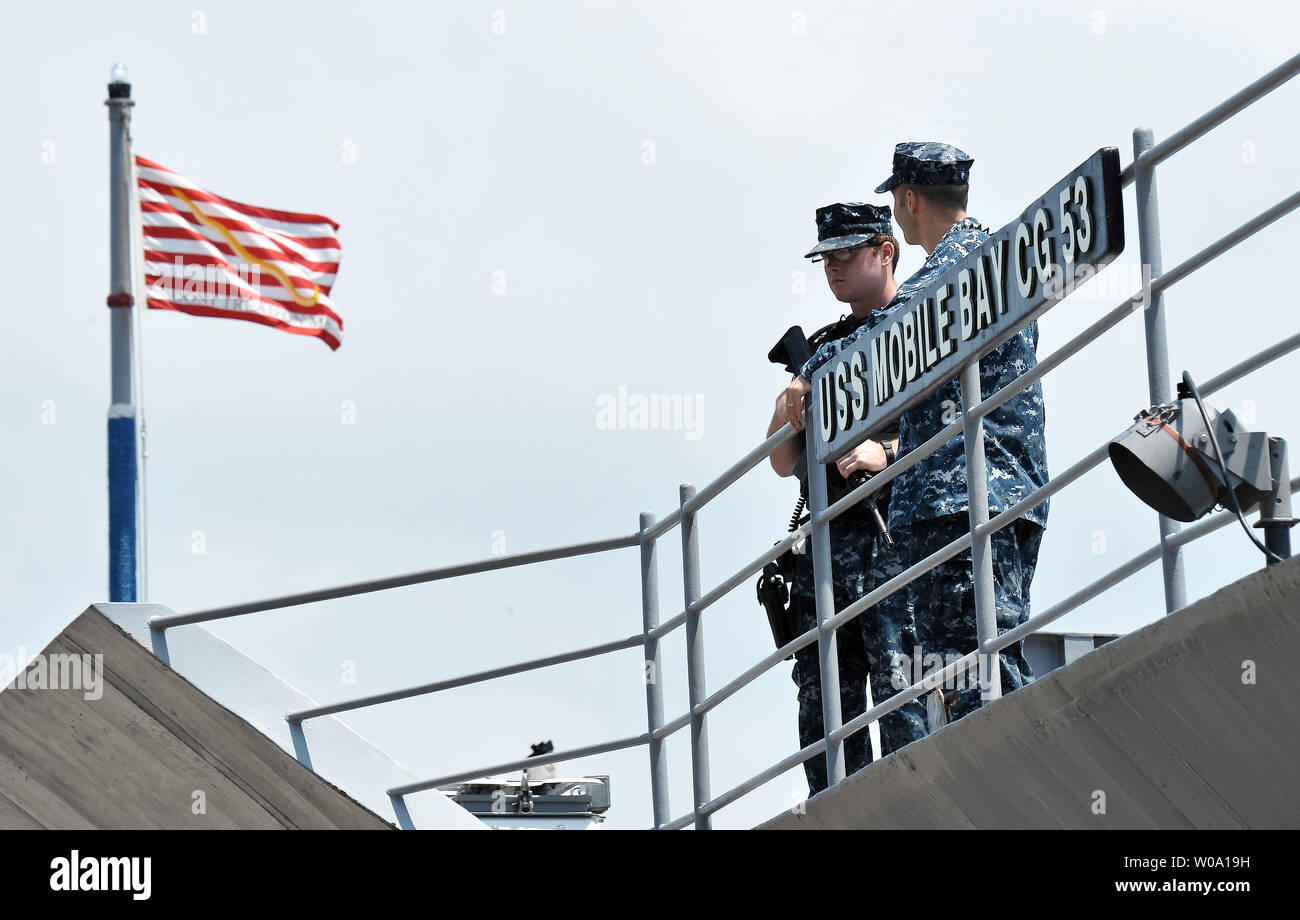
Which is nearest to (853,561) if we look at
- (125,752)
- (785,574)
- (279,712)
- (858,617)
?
(858,617)

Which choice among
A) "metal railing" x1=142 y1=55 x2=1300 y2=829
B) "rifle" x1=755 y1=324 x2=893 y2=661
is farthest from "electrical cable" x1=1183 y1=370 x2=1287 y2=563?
"rifle" x1=755 y1=324 x2=893 y2=661

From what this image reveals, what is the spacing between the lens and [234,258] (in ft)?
43.6

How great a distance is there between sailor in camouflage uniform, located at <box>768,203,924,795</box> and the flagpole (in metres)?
6.20

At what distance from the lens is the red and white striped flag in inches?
517

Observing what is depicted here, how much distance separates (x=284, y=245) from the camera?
13586 mm

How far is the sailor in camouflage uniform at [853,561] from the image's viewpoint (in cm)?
599

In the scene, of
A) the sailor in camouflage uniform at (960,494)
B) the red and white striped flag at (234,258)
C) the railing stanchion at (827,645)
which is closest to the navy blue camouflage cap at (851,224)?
the sailor in camouflage uniform at (960,494)

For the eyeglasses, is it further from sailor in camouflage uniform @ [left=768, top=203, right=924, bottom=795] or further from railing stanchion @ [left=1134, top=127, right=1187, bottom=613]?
railing stanchion @ [left=1134, top=127, right=1187, bottom=613]

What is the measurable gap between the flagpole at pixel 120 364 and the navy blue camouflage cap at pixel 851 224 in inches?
248
